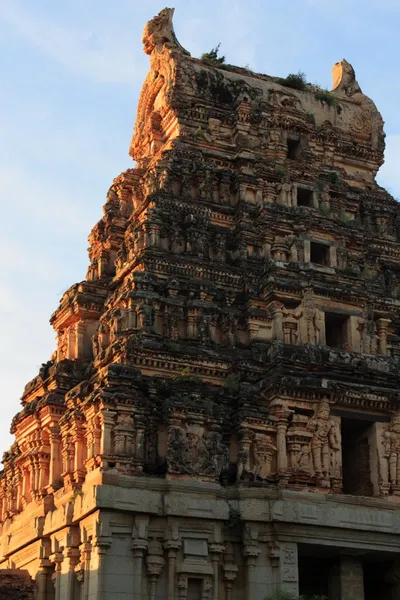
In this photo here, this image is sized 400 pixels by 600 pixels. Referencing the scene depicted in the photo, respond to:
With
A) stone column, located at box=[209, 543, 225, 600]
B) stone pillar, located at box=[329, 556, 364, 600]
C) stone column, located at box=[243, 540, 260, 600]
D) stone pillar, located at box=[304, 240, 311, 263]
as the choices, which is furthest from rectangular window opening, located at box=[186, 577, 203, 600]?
stone pillar, located at box=[304, 240, 311, 263]

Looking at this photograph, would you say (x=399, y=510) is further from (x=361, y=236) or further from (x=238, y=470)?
(x=361, y=236)

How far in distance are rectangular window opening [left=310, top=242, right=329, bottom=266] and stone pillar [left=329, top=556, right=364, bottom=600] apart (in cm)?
958

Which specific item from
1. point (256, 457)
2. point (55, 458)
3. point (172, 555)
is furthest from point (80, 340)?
point (172, 555)

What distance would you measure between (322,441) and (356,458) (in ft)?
7.34

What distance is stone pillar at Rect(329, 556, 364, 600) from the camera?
2659cm

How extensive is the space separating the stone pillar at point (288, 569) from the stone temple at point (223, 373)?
45 mm

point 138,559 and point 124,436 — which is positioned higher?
point 124,436

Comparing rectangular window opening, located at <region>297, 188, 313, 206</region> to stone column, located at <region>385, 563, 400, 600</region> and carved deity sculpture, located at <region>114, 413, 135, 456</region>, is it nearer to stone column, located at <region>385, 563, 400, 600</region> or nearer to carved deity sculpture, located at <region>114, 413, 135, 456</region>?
carved deity sculpture, located at <region>114, 413, 135, 456</region>

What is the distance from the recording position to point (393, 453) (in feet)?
90.6

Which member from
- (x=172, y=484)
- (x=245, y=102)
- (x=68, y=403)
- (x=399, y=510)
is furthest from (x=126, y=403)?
(x=245, y=102)

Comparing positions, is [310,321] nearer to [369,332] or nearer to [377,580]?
[369,332]

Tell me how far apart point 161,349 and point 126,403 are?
7.96ft

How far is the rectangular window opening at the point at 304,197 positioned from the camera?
110 ft

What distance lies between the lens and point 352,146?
119 ft
